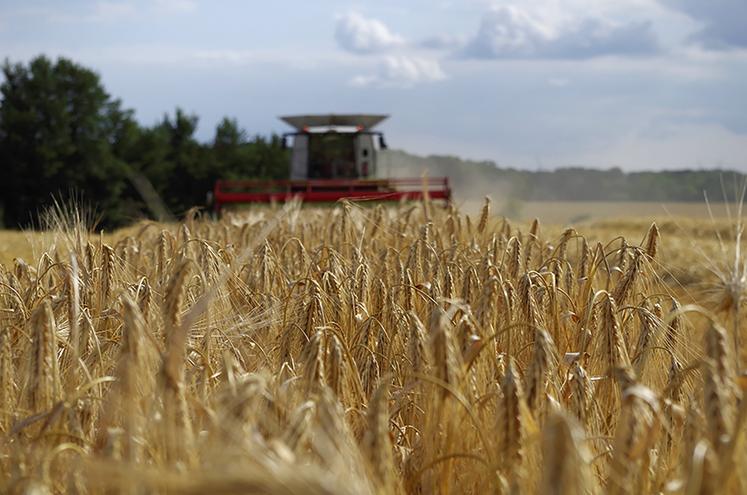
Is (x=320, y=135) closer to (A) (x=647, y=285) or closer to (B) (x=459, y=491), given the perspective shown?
(A) (x=647, y=285)

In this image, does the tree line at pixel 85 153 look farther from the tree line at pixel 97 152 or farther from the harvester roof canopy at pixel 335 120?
the harvester roof canopy at pixel 335 120

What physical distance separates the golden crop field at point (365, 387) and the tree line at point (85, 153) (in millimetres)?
30360

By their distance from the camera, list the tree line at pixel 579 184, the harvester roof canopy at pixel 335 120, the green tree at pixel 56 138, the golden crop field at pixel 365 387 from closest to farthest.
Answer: the golden crop field at pixel 365 387
the harvester roof canopy at pixel 335 120
the green tree at pixel 56 138
the tree line at pixel 579 184

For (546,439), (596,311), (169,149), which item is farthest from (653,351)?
(169,149)

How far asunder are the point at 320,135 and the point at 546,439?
65.6 feet

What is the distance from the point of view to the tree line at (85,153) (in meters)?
34.5

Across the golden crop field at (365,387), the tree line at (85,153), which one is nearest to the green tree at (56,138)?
the tree line at (85,153)

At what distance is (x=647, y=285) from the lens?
13.7 ft

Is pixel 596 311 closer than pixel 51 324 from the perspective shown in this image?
No

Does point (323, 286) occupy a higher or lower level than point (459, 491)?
higher

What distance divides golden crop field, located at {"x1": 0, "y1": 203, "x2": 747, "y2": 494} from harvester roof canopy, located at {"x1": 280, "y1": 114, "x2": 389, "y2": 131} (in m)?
16.7

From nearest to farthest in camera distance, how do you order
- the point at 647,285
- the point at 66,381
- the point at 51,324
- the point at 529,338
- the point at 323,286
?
1. the point at 51,324
2. the point at 66,381
3. the point at 529,338
4. the point at 323,286
5. the point at 647,285

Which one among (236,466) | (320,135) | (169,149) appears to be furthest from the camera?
(169,149)

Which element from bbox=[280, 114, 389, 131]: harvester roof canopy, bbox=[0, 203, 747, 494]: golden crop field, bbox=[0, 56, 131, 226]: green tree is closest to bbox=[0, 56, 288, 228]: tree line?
bbox=[0, 56, 131, 226]: green tree
